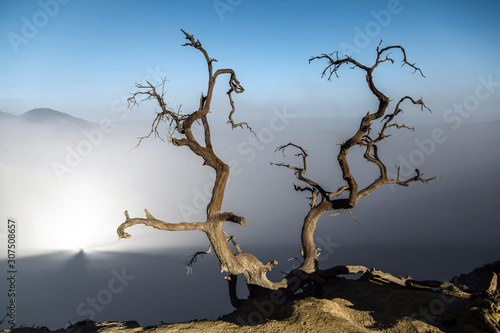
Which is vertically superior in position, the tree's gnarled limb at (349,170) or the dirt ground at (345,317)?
the tree's gnarled limb at (349,170)

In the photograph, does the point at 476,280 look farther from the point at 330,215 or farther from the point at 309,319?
the point at 309,319

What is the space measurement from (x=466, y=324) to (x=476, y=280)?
5809 millimetres

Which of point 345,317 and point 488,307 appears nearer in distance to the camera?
point 488,307

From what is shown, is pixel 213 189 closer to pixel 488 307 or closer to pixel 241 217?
pixel 241 217

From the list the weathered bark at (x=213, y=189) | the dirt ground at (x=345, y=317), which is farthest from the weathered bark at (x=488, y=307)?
the weathered bark at (x=213, y=189)

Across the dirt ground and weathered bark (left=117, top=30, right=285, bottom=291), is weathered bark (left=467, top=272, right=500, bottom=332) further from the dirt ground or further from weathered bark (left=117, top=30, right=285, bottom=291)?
weathered bark (left=117, top=30, right=285, bottom=291)

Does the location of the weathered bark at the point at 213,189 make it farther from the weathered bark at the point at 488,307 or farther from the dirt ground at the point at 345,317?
the weathered bark at the point at 488,307

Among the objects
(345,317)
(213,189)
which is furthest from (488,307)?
(213,189)

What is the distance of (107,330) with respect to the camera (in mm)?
6016

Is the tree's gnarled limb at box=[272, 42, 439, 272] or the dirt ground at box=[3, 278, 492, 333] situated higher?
the tree's gnarled limb at box=[272, 42, 439, 272]

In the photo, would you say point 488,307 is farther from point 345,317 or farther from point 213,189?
point 213,189

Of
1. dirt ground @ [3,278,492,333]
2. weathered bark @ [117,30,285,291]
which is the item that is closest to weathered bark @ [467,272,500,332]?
dirt ground @ [3,278,492,333]

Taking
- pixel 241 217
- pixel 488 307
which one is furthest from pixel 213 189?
pixel 488 307

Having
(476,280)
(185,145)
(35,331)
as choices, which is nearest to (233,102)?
(185,145)
